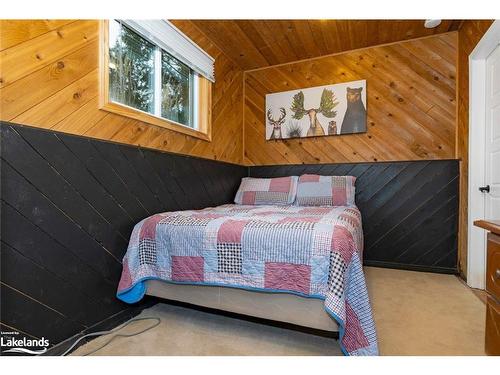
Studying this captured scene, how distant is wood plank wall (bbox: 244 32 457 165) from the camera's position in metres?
2.54

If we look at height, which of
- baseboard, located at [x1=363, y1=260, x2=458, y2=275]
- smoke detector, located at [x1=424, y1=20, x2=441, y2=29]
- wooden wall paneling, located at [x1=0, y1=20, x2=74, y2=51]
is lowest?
baseboard, located at [x1=363, y1=260, x2=458, y2=275]

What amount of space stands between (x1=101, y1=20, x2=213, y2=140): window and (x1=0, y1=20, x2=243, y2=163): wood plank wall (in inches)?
3.1

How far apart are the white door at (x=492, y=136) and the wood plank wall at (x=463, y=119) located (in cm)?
19

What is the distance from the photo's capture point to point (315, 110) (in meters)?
2.97

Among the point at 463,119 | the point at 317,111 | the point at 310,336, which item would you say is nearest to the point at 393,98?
the point at 463,119

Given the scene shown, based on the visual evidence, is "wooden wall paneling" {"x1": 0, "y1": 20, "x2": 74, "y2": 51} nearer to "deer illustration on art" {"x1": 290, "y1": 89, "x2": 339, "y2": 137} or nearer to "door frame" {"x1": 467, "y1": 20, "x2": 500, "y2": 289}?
"deer illustration on art" {"x1": 290, "y1": 89, "x2": 339, "y2": 137}

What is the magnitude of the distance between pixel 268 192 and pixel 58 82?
1.98 metres

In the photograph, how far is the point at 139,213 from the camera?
5.64 feet

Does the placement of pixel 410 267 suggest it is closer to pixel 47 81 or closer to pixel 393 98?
pixel 393 98

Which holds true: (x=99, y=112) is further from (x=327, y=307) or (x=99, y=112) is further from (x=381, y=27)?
(x=381, y=27)

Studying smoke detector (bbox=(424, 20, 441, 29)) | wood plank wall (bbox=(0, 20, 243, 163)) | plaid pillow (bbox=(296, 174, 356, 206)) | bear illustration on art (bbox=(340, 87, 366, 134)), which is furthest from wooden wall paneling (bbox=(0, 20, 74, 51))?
smoke detector (bbox=(424, 20, 441, 29))

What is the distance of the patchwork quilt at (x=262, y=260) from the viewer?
3.67 ft

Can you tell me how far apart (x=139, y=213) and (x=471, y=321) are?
86.5 inches
